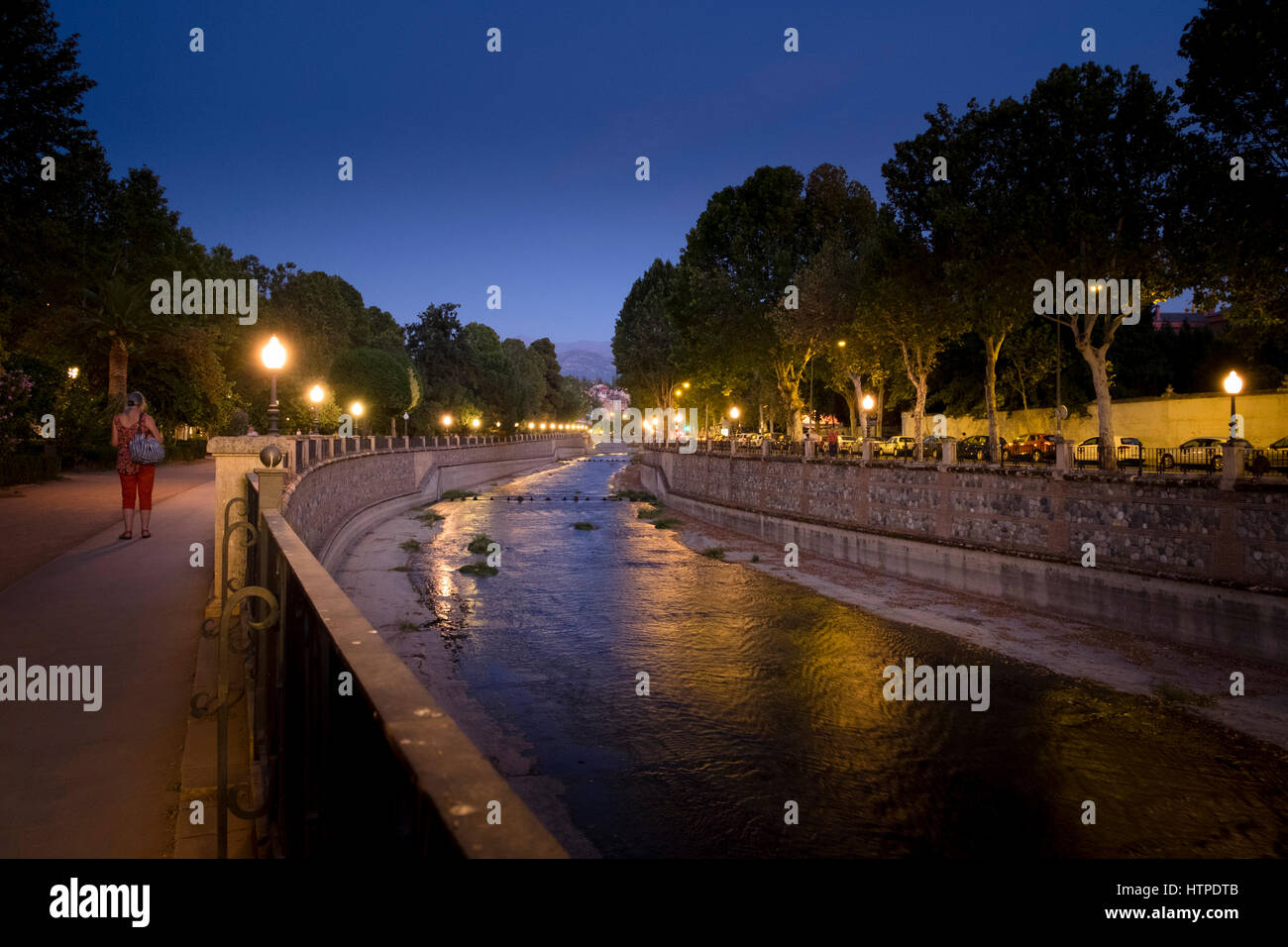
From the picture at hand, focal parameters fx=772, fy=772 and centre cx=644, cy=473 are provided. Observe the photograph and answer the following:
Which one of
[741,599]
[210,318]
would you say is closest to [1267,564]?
[741,599]

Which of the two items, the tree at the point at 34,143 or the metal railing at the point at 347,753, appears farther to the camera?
the tree at the point at 34,143

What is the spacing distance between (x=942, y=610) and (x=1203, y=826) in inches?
412

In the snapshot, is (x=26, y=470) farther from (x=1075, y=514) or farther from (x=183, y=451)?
(x=1075, y=514)

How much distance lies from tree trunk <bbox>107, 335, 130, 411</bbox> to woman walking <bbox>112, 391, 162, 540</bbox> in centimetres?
2512

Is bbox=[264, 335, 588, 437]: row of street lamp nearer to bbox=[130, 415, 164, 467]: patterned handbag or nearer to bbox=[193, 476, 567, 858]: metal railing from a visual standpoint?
bbox=[130, 415, 164, 467]: patterned handbag

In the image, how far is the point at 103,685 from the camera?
21.5ft

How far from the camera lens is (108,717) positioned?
5.88 meters

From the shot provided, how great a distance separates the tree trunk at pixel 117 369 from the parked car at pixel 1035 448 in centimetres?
4185

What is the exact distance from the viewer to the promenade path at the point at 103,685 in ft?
14.4

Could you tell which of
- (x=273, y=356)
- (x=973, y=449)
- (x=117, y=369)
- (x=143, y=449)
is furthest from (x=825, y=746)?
(x=117, y=369)

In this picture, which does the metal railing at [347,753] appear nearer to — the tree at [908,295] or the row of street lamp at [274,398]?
the row of street lamp at [274,398]

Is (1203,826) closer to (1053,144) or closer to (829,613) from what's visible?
(829,613)

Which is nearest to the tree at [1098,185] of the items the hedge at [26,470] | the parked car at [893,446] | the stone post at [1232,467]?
the stone post at [1232,467]
